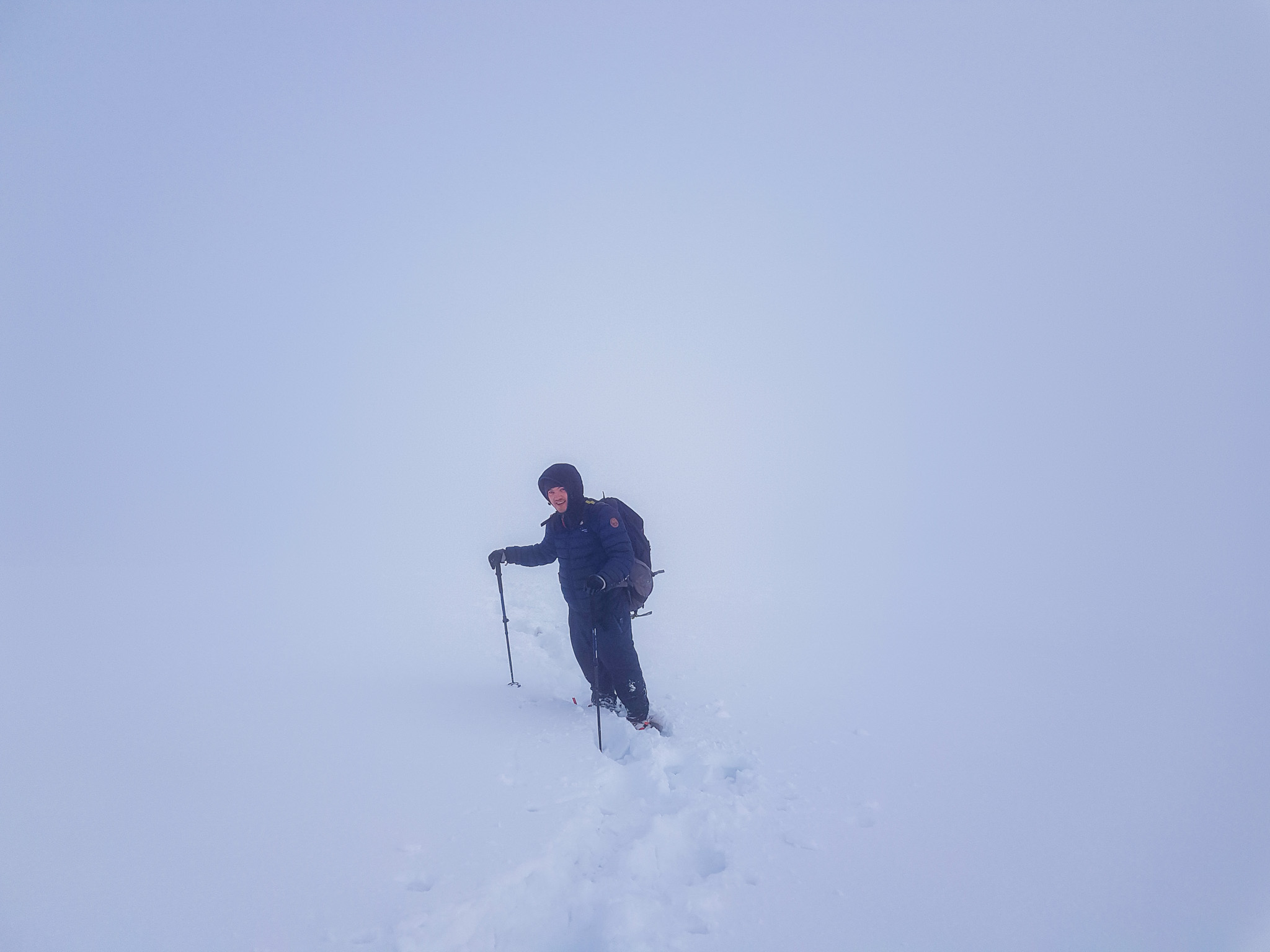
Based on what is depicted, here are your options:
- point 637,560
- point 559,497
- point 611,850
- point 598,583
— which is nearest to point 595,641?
point 598,583

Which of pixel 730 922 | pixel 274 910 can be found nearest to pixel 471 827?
pixel 274 910

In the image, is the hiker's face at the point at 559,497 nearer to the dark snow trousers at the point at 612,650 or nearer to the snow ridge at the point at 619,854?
the dark snow trousers at the point at 612,650

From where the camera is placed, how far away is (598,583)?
14.9 ft

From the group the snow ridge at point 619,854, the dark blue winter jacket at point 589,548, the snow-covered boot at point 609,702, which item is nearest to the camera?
the snow ridge at point 619,854

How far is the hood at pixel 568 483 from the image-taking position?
14.8 ft

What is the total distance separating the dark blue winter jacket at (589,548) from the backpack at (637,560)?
0.28 ft

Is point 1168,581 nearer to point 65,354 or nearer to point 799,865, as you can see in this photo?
point 799,865

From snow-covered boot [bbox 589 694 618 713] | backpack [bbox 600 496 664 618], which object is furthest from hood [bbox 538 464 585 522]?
snow-covered boot [bbox 589 694 618 713]

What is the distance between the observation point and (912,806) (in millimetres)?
3334

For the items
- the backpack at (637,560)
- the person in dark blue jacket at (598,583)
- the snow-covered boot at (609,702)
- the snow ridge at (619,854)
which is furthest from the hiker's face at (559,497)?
the snow ridge at (619,854)

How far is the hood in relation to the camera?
4496 mm

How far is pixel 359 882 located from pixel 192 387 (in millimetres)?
95257

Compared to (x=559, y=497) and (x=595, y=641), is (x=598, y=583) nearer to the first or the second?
(x=595, y=641)

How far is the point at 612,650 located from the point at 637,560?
67 cm
